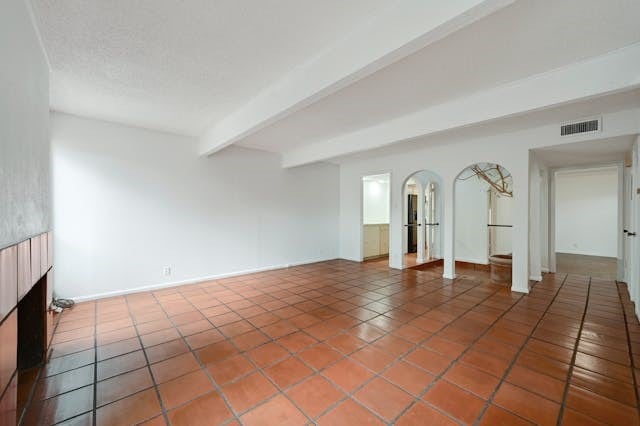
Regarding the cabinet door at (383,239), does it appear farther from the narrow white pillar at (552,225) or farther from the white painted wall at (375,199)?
the narrow white pillar at (552,225)

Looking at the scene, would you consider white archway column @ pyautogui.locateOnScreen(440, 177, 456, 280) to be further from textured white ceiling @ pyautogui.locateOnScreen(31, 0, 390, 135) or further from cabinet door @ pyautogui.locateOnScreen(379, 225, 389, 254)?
textured white ceiling @ pyautogui.locateOnScreen(31, 0, 390, 135)

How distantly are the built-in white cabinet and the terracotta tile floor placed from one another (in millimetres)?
3222

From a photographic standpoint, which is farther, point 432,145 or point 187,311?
point 432,145

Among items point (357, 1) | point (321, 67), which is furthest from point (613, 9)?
point (321, 67)

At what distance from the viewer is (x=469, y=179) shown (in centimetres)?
630

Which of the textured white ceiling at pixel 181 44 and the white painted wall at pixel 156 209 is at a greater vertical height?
the textured white ceiling at pixel 181 44

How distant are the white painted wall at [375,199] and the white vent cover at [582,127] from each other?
4.54 meters

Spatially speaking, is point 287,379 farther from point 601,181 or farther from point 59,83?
point 601,181

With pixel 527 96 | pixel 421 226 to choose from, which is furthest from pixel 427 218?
pixel 527 96

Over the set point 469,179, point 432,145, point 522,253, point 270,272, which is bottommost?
point 270,272

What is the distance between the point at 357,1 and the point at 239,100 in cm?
189

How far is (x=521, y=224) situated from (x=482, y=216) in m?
2.21

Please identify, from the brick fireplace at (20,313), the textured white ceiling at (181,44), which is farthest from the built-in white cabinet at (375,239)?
the brick fireplace at (20,313)

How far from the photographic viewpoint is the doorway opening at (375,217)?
704 cm
